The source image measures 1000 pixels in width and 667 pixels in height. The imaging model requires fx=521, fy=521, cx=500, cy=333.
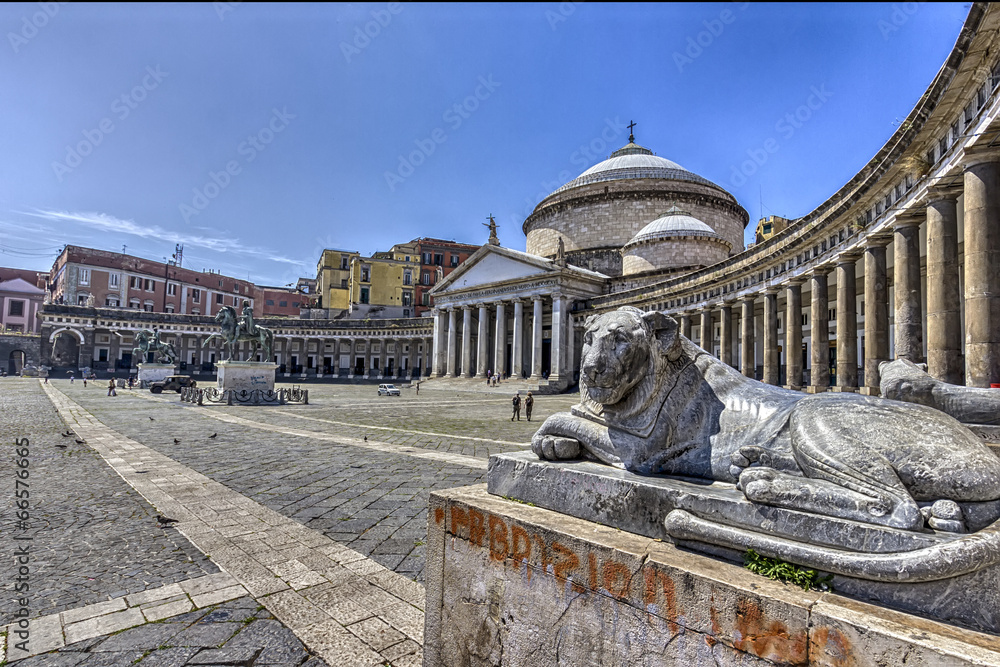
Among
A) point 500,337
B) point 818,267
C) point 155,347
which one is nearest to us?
point 818,267

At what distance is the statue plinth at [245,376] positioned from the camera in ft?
71.6

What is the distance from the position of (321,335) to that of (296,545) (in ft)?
190

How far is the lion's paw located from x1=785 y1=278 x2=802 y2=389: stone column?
685 inches

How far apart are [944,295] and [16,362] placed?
69.3m

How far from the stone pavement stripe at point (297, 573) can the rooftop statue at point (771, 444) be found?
1.59 m

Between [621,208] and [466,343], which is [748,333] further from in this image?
[466,343]

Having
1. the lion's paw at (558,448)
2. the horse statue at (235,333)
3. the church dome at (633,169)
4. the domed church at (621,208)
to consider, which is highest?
the church dome at (633,169)

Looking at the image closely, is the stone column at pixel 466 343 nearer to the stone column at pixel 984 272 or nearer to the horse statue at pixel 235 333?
the horse statue at pixel 235 333

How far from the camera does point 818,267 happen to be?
16672 millimetres

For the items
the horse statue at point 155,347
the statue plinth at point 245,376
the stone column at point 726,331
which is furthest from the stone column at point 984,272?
the horse statue at point 155,347

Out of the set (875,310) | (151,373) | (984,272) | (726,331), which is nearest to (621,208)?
(726,331)

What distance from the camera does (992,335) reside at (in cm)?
873

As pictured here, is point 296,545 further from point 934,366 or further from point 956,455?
point 934,366

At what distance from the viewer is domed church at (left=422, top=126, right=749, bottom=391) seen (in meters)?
37.4
